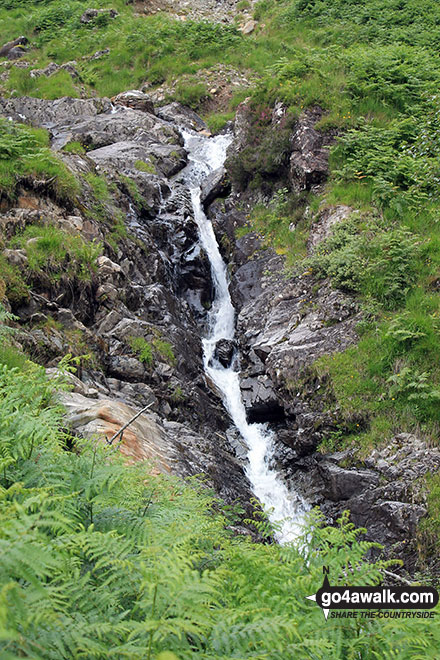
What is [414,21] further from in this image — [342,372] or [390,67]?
[342,372]

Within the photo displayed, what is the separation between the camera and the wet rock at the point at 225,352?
1195 cm

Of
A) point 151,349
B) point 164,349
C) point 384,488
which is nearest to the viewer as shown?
point 384,488

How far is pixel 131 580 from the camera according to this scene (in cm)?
228

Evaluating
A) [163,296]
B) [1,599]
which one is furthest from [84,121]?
[1,599]

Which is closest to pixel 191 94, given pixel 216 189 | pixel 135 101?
pixel 135 101

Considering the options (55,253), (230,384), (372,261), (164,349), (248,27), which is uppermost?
(248,27)

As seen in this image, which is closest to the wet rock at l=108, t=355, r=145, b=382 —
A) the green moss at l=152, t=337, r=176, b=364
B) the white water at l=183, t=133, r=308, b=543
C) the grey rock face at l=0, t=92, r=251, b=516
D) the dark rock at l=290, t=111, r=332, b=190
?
the grey rock face at l=0, t=92, r=251, b=516

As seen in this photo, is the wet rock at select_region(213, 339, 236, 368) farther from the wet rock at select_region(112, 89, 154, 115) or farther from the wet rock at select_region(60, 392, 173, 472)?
the wet rock at select_region(112, 89, 154, 115)

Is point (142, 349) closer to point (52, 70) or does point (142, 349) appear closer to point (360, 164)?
point (360, 164)

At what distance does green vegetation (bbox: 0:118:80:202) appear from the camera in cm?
940

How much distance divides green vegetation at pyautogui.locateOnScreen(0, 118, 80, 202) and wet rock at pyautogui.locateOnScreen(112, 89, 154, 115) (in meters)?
11.9

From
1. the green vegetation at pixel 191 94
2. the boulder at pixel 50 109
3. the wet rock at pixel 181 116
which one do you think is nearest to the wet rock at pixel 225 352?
the boulder at pixel 50 109

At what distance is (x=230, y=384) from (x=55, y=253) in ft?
17.3

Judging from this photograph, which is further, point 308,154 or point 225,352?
point 308,154
